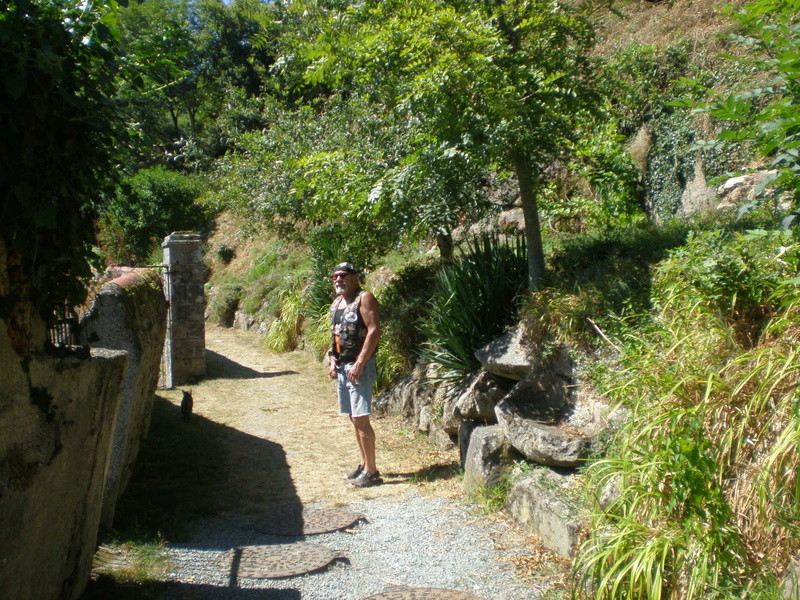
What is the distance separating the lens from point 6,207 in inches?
131

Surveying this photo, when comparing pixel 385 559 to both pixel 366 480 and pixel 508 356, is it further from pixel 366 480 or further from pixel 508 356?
pixel 508 356

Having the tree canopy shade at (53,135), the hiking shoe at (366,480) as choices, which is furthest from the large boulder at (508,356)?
the tree canopy shade at (53,135)

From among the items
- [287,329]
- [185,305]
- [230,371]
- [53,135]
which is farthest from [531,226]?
[287,329]

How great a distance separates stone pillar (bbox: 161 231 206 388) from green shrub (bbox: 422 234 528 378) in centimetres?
555

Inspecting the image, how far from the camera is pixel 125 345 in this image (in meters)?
5.86

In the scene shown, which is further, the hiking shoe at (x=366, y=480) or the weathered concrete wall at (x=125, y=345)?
the hiking shoe at (x=366, y=480)

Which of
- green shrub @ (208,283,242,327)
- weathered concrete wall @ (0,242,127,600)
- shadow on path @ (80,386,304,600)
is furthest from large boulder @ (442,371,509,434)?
green shrub @ (208,283,242,327)

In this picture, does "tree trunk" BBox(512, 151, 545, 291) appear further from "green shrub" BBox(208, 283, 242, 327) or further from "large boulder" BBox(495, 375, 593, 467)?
"green shrub" BBox(208, 283, 242, 327)

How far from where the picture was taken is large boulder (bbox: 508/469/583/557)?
4695 millimetres

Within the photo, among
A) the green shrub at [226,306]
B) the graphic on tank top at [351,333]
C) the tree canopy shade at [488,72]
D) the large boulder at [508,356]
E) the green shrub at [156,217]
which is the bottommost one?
the large boulder at [508,356]

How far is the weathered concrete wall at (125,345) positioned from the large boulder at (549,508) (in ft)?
9.25

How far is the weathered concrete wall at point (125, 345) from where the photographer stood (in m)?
5.50

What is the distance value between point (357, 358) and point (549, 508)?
2.43 metres

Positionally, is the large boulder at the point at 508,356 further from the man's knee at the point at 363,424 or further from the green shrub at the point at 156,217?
the green shrub at the point at 156,217
